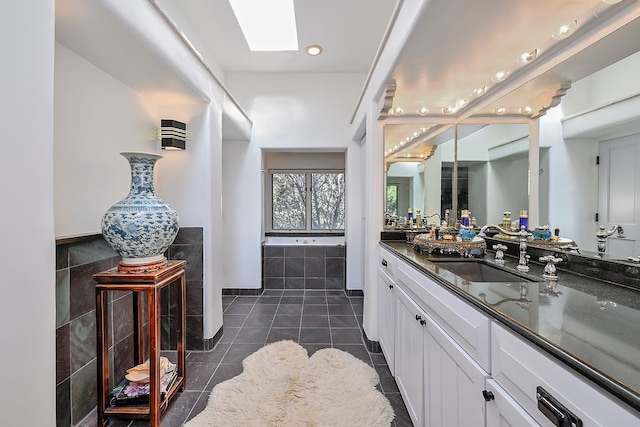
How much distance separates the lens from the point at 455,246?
1.81m

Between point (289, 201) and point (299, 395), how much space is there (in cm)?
322

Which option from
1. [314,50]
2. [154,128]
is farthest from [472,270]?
[314,50]

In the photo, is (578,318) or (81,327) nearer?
(578,318)

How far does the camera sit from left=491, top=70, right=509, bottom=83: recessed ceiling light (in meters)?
1.92

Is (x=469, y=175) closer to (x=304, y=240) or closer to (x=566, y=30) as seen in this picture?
(x=566, y=30)

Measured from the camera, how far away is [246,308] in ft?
11.2

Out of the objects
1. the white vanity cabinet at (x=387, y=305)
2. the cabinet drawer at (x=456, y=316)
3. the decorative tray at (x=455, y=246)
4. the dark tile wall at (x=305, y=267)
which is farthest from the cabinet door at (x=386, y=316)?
the dark tile wall at (x=305, y=267)

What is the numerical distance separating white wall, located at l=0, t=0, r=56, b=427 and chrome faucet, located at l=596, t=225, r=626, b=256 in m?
2.11

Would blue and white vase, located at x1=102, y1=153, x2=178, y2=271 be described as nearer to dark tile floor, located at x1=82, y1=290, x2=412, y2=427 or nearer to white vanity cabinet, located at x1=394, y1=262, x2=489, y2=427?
dark tile floor, located at x1=82, y1=290, x2=412, y2=427

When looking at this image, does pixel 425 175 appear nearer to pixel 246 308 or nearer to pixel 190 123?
pixel 190 123

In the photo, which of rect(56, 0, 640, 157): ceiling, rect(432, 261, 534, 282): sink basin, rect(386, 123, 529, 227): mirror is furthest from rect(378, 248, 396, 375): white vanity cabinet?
rect(56, 0, 640, 157): ceiling

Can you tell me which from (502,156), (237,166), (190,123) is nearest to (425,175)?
(502,156)

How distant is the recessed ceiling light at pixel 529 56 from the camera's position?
1.67m

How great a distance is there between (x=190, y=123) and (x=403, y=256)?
1967mm
